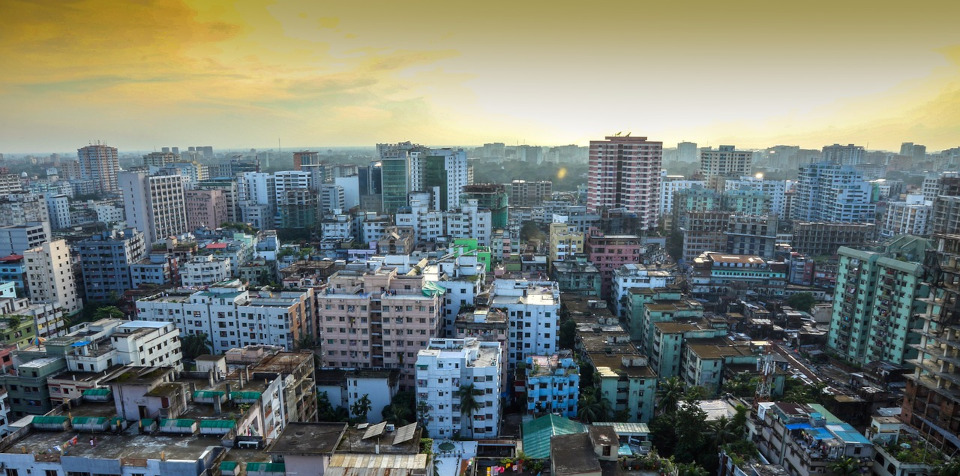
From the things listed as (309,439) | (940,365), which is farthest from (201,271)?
(940,365)

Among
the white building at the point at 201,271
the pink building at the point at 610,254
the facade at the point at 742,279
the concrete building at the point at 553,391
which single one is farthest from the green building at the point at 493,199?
the concrete building at the point at 553,391

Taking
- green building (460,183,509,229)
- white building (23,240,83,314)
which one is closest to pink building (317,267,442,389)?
white building (23,240,83,314)

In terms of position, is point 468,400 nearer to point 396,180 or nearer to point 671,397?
point 671,397

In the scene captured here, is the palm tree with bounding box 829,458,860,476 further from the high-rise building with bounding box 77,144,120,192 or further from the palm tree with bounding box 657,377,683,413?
the high-rise building with bounding box 77,144,120,192

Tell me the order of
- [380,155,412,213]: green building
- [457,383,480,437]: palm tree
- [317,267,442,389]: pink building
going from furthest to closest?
[380,155,412,213]: green building → [317,267,442,389]: pink building → [457,383,480,437]: palm tree

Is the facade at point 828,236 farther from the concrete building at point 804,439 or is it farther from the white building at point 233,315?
the white building at point 233,315

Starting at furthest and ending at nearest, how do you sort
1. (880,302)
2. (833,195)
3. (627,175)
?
(833,195) → (627,175) → (880,302)

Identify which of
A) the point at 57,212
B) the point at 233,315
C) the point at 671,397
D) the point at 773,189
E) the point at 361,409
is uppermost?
the point at 773,189
